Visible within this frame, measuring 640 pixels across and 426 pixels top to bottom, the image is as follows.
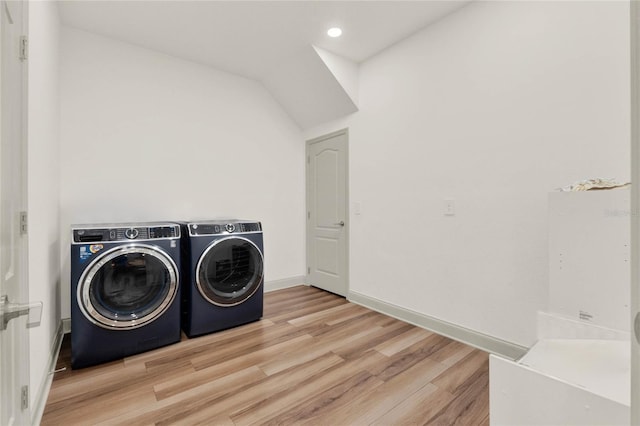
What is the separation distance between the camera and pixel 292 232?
406 cm

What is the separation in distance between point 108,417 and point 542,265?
2.70m

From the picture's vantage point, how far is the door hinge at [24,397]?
107 cm

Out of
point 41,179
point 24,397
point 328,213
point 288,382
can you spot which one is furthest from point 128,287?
point 328,213

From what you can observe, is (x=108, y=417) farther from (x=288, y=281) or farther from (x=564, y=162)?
(x=564, y=162)

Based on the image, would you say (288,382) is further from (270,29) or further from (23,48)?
(270,29)

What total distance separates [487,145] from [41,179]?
290 centimetres

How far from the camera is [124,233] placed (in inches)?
86.9

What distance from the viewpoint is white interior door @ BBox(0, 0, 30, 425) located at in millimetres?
871

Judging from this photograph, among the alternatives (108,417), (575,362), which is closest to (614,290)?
(575,362)

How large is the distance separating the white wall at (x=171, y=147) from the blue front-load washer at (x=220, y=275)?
2.47ft

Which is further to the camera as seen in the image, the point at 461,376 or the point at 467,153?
the point at 467,153

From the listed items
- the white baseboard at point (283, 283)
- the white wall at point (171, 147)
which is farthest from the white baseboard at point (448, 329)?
the white wall at point (171, 147)

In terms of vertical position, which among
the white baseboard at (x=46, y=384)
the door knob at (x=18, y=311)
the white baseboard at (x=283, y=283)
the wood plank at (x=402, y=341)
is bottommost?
the wood plank at (x=402, y=341)
